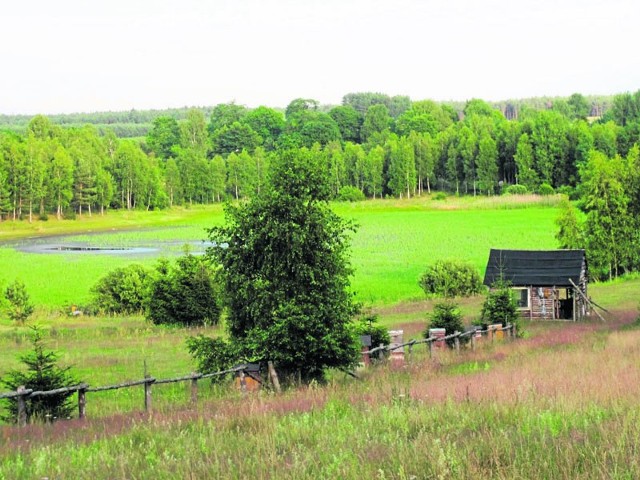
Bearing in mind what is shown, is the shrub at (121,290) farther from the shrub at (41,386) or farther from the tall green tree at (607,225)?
the tall green tree at (607,225)

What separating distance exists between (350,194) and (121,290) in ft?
361

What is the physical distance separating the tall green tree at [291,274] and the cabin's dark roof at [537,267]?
23.2 m

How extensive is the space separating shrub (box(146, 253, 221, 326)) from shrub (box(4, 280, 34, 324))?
6.23 metres

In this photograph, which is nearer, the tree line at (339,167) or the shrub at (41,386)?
the shrub at (41,386)

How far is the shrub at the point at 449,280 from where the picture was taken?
4884cm

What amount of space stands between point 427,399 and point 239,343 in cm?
963

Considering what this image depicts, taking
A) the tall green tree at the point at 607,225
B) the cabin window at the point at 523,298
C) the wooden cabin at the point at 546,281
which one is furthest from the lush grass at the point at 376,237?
the tall green tree at the point at 607,225

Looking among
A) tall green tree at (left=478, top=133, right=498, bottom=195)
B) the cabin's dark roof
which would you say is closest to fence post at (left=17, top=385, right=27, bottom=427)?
the cabin's dark roof

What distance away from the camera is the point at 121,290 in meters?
44.6

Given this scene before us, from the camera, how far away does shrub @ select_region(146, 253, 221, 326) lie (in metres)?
39.1

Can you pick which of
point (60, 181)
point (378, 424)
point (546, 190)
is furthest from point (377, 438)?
point (546, 190)

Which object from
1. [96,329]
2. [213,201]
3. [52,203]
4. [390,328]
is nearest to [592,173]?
[390,328]

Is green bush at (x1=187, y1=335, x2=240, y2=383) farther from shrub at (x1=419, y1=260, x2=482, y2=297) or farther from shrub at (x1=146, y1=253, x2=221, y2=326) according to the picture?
shrub at (x1=419, y1=260, x2=482, y2=297)

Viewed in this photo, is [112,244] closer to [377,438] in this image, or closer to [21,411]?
[21,411]
